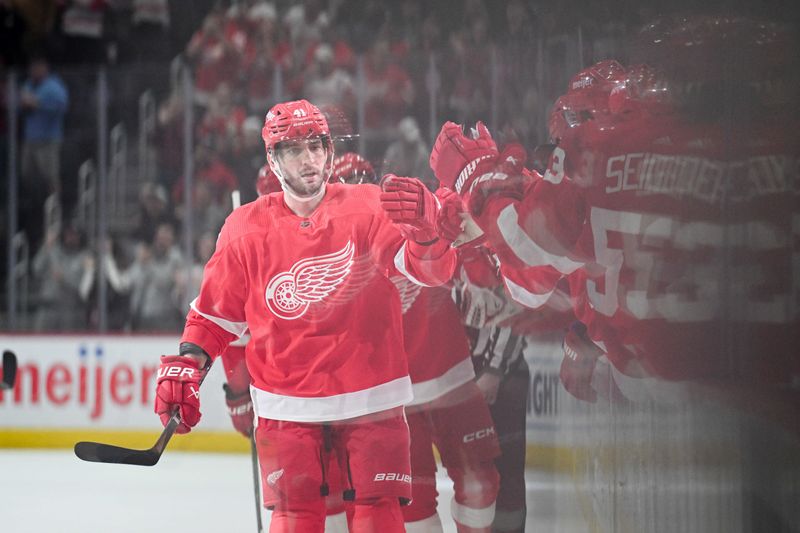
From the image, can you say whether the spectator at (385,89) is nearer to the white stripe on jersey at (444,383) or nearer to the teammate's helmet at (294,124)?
the teammate's helmet at (294,124)

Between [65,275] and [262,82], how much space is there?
1062mm

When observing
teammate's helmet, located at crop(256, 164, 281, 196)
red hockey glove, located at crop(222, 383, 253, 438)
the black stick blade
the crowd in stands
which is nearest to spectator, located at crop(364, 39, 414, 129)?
the crowd in stands

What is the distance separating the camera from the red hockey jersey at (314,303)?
1988 millimetres

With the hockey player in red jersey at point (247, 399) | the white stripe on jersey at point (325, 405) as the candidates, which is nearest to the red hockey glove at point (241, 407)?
the hockey player in red jersey at point (247, 399)

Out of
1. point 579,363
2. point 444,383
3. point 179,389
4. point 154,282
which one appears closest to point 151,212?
point 154,282

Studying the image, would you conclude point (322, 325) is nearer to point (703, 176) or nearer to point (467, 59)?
point (467, 59)

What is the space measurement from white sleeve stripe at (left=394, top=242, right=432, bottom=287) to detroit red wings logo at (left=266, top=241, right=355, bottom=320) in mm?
94

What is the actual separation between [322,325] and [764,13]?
40.0 inches

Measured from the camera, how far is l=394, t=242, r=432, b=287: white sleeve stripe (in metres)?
1.96

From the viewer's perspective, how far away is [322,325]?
200cm

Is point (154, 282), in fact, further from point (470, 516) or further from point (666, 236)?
point (666, 236)

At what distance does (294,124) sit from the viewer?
2033 mm

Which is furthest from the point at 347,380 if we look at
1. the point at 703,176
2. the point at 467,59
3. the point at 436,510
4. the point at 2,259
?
the point at 2,259

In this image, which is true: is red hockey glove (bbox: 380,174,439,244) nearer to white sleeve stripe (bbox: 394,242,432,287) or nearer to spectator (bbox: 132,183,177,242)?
white sleeve stripe (bbox: 394,242,432,287)
